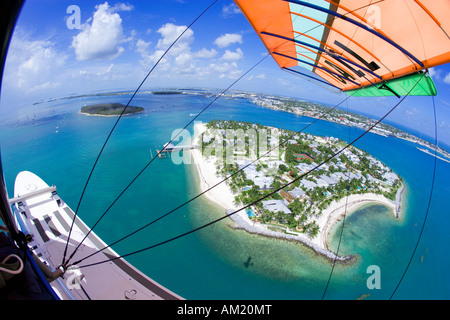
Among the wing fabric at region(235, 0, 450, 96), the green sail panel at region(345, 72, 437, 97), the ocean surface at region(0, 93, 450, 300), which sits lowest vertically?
the ocean surface at region(0, 93, 450, 300)

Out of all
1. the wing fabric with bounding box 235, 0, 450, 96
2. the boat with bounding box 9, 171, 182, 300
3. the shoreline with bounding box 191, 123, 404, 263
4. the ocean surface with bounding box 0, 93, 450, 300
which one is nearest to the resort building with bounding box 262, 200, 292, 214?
the shoreline with bounding box 191, 123, 404, 263

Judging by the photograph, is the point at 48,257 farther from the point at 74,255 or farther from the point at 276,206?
the point at 276,206

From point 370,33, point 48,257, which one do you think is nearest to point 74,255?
point 48,257

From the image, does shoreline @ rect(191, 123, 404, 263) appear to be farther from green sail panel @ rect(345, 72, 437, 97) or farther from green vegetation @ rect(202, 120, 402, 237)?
green sail panel @ rect(345, 72, 437, 97)

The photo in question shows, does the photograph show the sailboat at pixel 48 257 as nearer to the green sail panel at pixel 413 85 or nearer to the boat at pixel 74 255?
the boat at pixel 74 255

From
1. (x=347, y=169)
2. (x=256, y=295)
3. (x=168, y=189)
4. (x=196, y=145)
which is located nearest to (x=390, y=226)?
(x=347, y=169)

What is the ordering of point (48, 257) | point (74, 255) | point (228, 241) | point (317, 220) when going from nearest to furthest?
point (48, 257)
point (74, 255)
point (228, 241)
point (317, 220)
